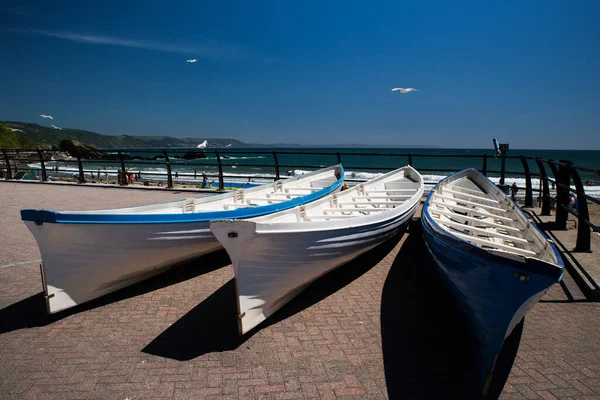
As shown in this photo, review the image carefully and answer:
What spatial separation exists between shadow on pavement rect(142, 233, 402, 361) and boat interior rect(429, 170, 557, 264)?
140 centimetres

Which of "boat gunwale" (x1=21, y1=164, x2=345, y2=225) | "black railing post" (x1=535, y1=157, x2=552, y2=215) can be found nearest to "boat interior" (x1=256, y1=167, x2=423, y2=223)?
"boat gunwale" (x1=21, y1=164, x2=345, y2=225)

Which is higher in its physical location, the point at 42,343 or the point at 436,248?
the point at 436,248

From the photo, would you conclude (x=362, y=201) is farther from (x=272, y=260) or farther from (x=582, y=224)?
(x=272, y=260)

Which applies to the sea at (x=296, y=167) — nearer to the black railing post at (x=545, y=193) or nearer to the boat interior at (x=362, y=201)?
the boat interior at (x=362, y=201)

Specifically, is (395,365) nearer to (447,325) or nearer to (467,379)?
(467,379)

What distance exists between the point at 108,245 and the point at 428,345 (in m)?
3.07

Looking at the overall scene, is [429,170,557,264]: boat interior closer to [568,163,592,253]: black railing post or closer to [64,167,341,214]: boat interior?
[568,163,592,253]: black railing post

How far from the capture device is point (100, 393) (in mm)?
2453

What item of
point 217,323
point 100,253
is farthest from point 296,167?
point 217,323

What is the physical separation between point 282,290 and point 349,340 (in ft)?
2.43

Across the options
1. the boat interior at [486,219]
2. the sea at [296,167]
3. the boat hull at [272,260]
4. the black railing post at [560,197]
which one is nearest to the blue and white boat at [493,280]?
the boat interior at [486,219]

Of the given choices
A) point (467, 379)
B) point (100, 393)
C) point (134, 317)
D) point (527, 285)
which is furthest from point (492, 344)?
point (134, 317)

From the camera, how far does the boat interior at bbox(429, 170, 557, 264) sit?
3.37 m

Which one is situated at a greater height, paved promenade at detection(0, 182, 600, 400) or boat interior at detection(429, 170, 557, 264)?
boat interior at detection(429, 170, 557, 264)
